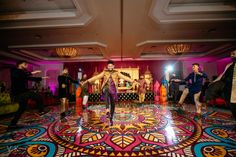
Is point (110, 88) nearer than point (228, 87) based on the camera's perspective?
No

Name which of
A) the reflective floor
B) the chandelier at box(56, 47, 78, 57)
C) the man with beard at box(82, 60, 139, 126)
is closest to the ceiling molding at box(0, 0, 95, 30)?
the man with beard at box(82, 60, 139, 126)

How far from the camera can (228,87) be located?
8.59 feet

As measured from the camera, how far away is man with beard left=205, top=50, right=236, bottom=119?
2.49 m

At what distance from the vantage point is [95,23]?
13.1 feet

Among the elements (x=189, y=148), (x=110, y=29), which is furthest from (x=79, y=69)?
(x=189, y=148)

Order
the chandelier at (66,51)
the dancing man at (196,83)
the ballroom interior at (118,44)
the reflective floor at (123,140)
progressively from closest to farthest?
the reflective floor at (123,140)
the ballroom interior at (118,44)
the dancing man at (196,83)
the chandelier at (66,51)

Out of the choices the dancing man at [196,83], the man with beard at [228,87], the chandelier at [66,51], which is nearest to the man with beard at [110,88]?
the man with beard at [228,87]

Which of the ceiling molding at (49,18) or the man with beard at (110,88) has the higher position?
the ceiling molding at (49,18)

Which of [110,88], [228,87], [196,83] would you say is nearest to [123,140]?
[110,88]

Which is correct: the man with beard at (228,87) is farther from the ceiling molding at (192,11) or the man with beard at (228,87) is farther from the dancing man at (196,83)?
the ceiling molding at (192,11)

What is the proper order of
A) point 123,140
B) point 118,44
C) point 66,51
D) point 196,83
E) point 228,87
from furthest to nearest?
point 66,51 → point 118,44 → point 196,83 → point 228,87 → point 123,140

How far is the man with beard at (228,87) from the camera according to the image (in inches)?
98.0

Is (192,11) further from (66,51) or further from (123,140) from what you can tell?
(66,51)

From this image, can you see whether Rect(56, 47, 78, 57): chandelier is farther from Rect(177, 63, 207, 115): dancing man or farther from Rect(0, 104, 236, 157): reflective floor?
Rect(177, 63, 207, 115): dancing man
